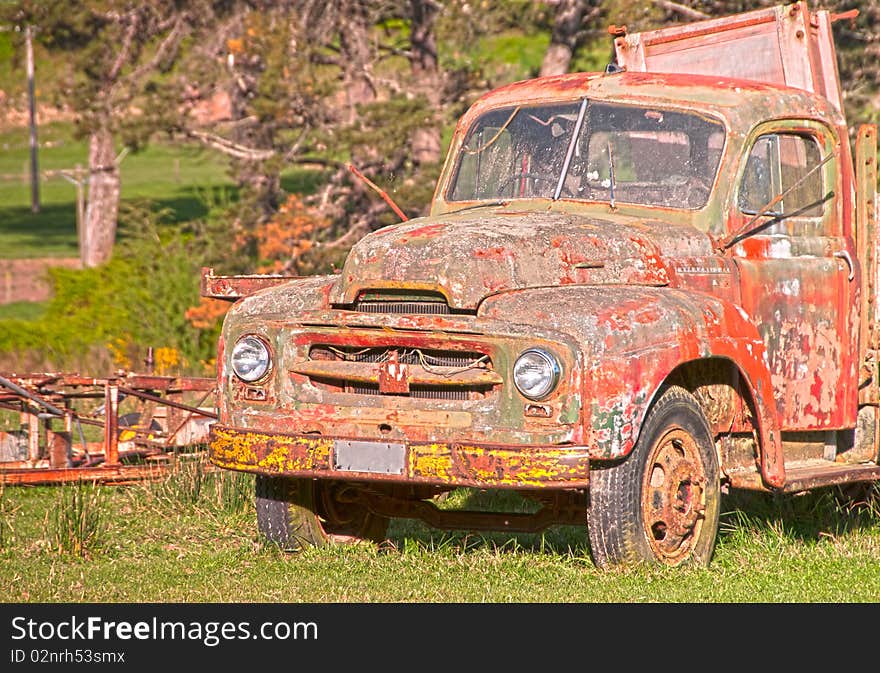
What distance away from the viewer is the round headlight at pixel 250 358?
717 cm

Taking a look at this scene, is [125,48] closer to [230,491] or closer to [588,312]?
[230,491]

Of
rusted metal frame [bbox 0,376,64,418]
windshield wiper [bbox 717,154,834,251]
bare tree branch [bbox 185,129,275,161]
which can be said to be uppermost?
bare tree branch [bbox 185,129,275,161]

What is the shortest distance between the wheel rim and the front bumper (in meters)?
0.61

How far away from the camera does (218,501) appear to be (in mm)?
9328

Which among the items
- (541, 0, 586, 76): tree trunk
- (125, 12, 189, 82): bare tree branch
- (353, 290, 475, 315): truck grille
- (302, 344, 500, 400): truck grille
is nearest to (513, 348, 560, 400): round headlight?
(302, 344, 500, 400): truck grille

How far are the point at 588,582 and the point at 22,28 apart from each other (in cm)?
2098

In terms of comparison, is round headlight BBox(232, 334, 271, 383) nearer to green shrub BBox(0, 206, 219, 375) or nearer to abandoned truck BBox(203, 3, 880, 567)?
abandoned truck BBox(203, 3, 880, 567)

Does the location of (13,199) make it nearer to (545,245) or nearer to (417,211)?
(417,211)

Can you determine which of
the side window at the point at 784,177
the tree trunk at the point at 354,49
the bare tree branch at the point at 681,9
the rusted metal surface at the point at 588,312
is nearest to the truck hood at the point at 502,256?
the rusted metal surface at the point at 588,312

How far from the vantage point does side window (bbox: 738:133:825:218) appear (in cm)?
792

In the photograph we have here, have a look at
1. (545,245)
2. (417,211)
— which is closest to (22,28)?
(417,211)

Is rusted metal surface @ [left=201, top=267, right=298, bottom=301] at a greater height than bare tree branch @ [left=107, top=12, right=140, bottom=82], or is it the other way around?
bare tree branch @ [left=107, top=12, right=140, bottom=82]

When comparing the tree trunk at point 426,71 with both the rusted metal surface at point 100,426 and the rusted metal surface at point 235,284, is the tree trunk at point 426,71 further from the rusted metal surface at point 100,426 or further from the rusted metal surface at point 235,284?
the rusted metal surface at point 235,284

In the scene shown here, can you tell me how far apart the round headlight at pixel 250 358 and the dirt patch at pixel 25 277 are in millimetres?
25331
